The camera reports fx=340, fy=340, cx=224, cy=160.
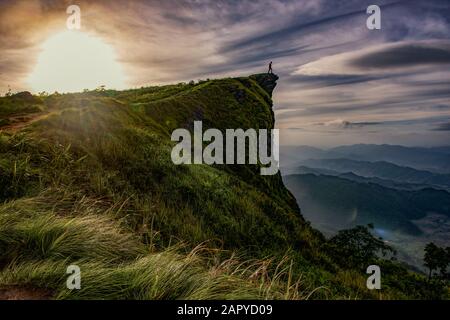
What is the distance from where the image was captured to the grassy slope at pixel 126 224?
4.17 metres

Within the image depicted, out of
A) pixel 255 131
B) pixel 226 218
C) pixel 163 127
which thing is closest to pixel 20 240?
pixel 226 218

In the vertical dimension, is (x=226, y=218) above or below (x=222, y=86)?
below

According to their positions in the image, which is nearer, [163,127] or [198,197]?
[198,197]

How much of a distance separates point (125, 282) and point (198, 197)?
6897 millimetres

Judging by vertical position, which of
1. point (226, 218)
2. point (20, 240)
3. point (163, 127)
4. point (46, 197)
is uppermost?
point (163, 127)

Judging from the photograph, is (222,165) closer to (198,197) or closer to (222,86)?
(198,197)

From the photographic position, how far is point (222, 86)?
144 feet

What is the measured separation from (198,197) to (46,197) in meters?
5.11

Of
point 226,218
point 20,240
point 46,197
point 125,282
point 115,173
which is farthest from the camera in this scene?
point 226,218

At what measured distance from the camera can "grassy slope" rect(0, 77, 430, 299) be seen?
4.17 metres

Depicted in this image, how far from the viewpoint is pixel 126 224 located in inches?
262
